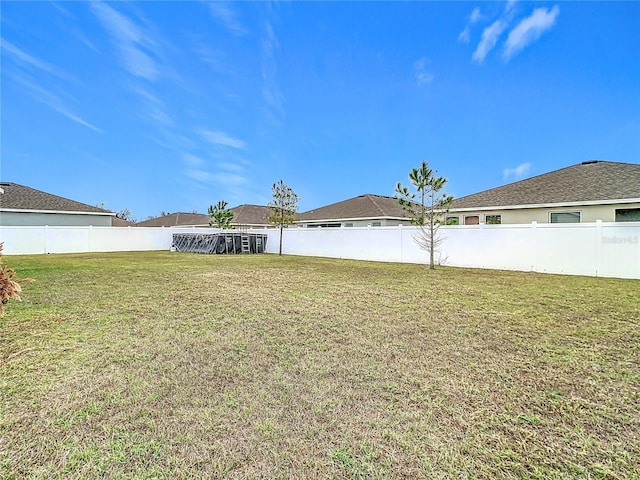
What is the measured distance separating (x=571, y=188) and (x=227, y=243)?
18281 mm

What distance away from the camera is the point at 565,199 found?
513 inches

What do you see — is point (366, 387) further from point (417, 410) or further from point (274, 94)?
point (274, 94)

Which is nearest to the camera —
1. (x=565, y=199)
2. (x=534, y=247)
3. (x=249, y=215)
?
(x=534, y=247)

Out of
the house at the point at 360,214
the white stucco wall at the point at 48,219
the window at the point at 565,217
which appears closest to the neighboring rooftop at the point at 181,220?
the white stucco wall at the point at 48,219

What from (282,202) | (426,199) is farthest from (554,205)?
(282,202)

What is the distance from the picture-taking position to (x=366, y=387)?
9.68ft

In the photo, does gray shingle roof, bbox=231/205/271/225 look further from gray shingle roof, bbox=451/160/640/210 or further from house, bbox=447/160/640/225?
gray shingle roof, bbox=451/160/640/210

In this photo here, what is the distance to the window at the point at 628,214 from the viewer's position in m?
11.5

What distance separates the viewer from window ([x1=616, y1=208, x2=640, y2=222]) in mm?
11484

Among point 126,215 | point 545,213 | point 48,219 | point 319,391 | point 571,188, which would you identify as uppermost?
point 126,215

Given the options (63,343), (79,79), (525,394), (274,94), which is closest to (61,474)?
(63,343)

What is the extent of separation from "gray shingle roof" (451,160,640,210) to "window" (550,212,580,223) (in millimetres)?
565

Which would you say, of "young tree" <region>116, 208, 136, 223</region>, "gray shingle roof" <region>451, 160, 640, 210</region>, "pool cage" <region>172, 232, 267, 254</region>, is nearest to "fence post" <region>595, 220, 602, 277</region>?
"gray shingle roof" <region>451, 160, 640, 210</region>

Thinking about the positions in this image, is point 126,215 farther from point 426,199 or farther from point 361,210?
point 426,199
